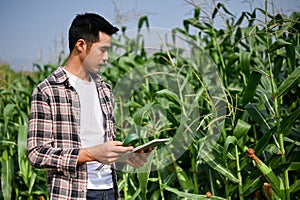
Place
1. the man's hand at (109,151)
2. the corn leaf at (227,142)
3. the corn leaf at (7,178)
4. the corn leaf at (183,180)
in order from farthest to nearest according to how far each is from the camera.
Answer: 1. the corn leaf at (7,178)
2. the corn leaf at (183,180)
3. the corn leaf at (227,142)
4. the man's hand at (109,151)

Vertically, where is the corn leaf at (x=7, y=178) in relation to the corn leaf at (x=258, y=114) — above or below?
below

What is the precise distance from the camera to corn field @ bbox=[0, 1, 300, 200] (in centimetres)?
199

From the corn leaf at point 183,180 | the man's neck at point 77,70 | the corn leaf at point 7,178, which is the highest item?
the man's neck at point 77,70

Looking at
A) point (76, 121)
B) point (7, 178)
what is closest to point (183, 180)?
point (76, 121)

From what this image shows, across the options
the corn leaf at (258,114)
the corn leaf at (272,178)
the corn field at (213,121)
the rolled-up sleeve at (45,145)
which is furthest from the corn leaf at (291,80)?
the rolled-up sleeve at (45,145)

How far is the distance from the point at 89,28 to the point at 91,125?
1.10ft

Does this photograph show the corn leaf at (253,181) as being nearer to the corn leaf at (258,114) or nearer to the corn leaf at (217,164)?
the corn leaf at (217,164)

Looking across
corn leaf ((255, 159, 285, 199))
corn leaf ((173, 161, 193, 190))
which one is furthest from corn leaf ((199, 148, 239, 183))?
corn leaf ((173, 161, 193, 190))

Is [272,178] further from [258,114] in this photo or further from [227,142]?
[258,114]

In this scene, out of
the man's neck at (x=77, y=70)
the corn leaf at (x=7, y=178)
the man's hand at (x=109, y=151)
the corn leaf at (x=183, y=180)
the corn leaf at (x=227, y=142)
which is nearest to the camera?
the man's hand at (x=109, y=151)

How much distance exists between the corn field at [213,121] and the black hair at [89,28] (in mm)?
484

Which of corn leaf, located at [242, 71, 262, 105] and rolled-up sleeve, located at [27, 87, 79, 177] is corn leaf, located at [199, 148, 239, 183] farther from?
rolled-up sleeve, located at [27, 87, 79, 177]

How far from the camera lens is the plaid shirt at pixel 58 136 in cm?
154

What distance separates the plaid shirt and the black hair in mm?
138
